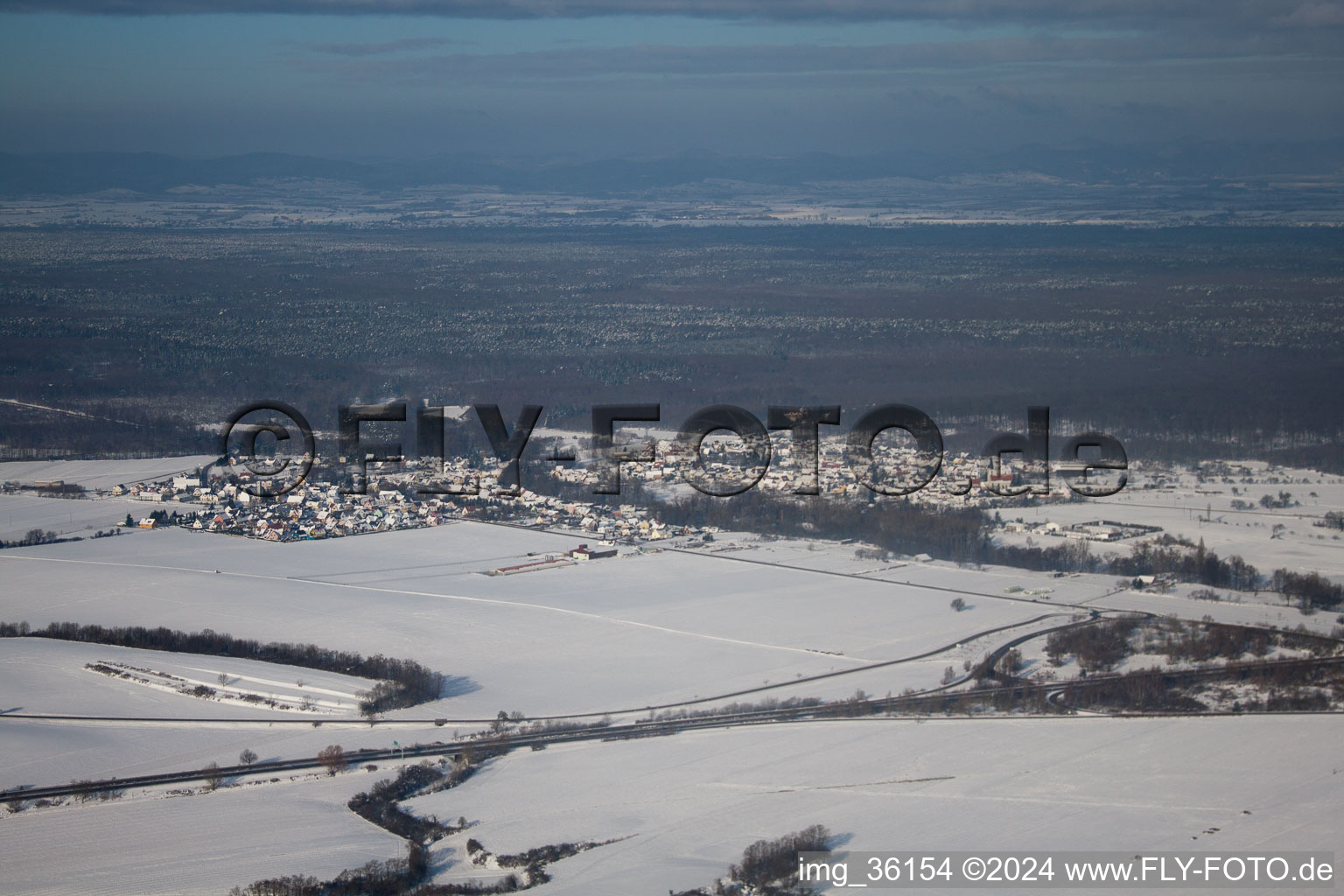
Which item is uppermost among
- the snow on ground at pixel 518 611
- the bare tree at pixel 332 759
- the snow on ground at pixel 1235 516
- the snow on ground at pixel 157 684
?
the snow on ground at pixel 1235 516

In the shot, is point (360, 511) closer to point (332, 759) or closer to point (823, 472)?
point (823, 472)

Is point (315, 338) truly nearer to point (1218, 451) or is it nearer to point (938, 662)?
point (1218, 451)

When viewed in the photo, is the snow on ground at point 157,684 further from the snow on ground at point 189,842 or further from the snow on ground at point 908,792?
A: the snow on ground at point 908,792

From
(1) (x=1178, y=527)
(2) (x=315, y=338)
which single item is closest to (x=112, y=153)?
(2) (x=315, y=338)

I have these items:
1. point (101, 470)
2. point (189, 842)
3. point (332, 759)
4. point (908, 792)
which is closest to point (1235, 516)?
point (908, 792)

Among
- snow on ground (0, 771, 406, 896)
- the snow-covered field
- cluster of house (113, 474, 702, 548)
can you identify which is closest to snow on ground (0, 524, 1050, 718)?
the snow-covered field

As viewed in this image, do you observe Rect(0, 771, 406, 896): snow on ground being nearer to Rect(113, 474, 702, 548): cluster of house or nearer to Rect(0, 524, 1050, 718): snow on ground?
Rect(0, 524, 1050, 718): snow on ground

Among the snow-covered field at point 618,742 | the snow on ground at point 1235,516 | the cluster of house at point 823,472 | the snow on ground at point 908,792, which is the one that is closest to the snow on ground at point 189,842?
the snow-covered field at point 618,742
